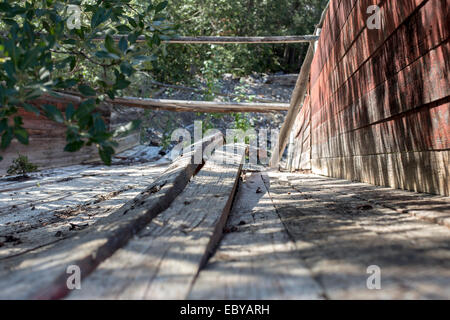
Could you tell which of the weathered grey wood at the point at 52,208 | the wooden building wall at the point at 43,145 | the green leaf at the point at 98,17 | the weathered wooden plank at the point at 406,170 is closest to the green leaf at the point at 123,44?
the green leaf at the point at 98,17

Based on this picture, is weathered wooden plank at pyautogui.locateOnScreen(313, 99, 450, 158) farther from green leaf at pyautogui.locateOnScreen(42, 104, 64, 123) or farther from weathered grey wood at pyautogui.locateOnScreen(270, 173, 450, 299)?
green leaf at pyautogui.locateOnScreen(42, 104, 64, 123)

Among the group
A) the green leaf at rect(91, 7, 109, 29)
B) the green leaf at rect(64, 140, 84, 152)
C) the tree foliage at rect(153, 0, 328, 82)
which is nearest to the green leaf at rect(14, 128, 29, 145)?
the green leaf at rect(64, 140, 84, 152)

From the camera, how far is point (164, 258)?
969mm

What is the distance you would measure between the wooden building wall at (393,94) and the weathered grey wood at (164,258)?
0.96m

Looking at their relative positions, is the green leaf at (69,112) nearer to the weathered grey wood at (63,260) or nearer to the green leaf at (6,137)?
the green leaf at (6,137)

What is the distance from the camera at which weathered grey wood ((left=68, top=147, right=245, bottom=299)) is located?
810mm

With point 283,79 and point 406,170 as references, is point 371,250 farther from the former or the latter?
point 283,79

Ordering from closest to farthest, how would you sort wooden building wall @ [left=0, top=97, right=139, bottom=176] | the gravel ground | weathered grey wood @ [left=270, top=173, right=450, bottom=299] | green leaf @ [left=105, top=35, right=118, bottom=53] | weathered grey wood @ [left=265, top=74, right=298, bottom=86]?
weathered grey wood @ [left=270, top=173, right=450, bottom=299] < green leaf @ [left=105, top=35, right=118, bottom=53] < wooden building wall @ [left=0, top=97, right=139, bottom=176] < the gravel ground < weathered grey wood @ [left=265, top=74, right=298, bottom=86]

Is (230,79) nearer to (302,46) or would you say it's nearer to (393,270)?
(302,46)

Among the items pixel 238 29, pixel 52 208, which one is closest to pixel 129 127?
pixel 52 208

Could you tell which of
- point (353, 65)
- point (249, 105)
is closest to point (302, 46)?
point (249, 105)

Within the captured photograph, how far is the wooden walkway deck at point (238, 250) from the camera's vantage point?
0.81 metres

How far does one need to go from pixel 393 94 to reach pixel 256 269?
1485 millimetres

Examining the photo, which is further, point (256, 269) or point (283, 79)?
point (283, 79)
